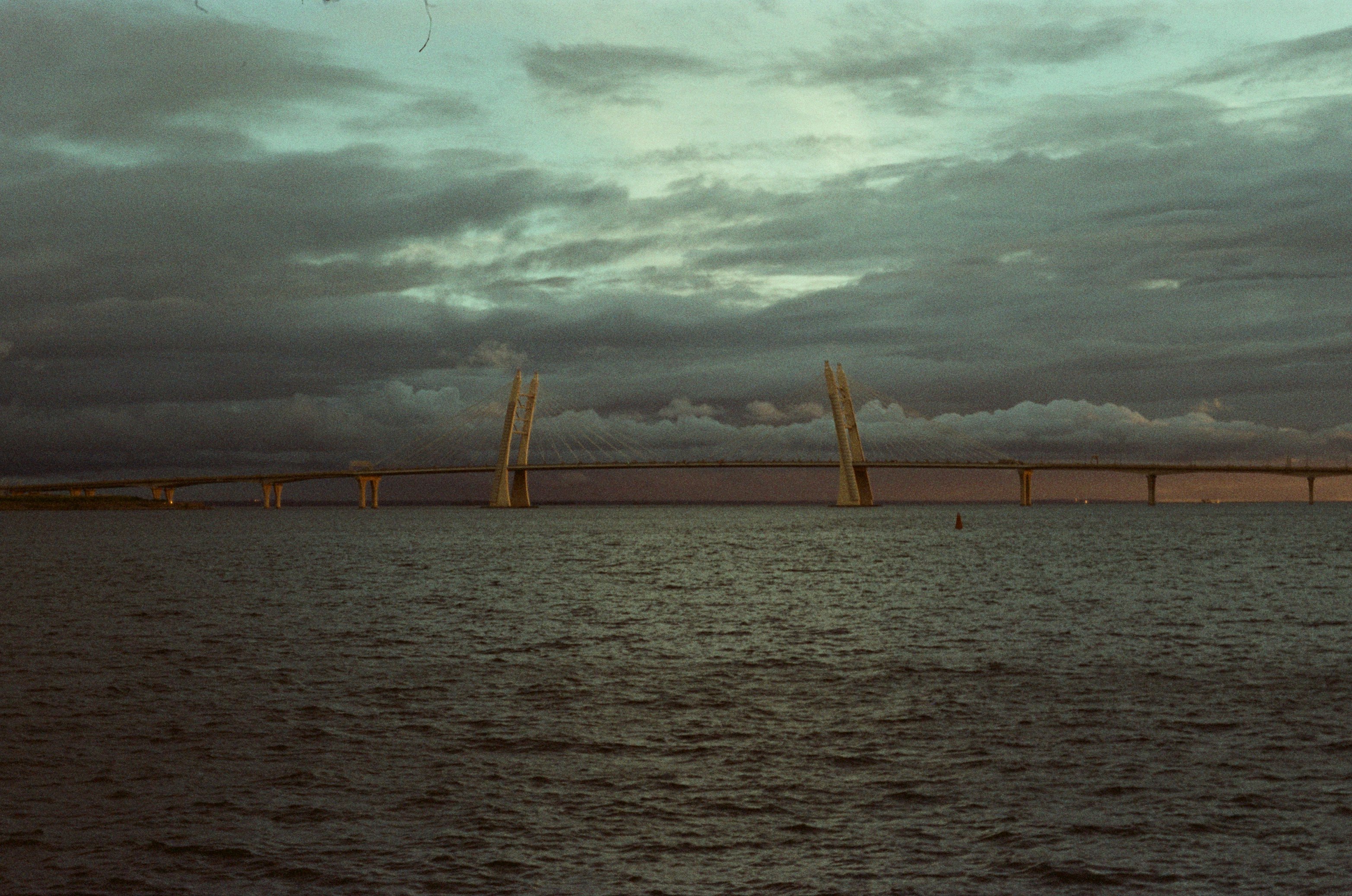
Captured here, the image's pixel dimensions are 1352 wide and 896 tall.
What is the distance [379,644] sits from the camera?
31.1 metres

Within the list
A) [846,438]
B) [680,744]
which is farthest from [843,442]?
[680,744]

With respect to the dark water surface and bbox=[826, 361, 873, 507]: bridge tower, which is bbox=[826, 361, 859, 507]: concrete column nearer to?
bbox=[826, 361, 873, 507]: bridge tower

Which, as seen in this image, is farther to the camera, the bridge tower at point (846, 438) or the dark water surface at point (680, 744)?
the bridge tower at point (846, 438)

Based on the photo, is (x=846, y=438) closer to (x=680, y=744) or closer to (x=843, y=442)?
(x=843, y=442)

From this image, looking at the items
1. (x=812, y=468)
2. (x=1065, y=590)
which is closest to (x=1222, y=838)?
(x=1065, y=590)

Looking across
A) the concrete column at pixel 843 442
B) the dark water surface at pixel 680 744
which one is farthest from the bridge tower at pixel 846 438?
the dark water surface at pixel 680 744

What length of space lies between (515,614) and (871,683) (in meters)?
17.4

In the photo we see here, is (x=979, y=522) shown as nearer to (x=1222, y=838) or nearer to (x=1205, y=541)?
(x=1205, y=541)

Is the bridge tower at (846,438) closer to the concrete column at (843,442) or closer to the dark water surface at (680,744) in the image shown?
the concrete column at (843,442)

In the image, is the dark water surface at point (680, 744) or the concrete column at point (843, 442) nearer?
the dark water surface at point (680, 744)

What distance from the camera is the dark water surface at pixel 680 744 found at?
12.7m

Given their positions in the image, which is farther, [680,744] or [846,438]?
[846,438]

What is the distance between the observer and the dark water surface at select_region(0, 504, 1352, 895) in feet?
41.7

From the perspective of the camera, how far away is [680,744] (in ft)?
60.0
